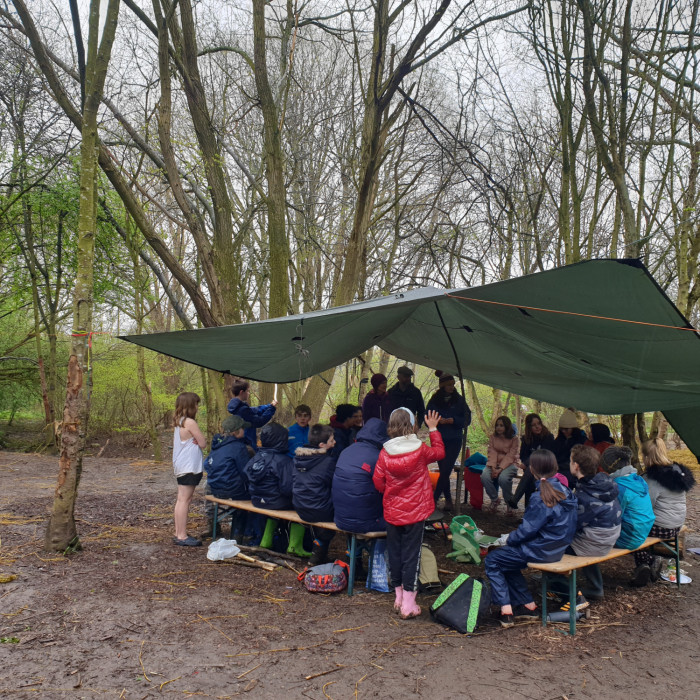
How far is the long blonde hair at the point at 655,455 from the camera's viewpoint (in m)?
4.68

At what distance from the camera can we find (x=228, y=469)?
5277 mm

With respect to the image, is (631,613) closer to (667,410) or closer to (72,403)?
(667,410)

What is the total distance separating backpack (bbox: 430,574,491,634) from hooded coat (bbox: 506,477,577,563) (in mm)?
379

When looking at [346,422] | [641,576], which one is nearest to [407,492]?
[641,576]

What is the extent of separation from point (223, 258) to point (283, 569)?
4064 mm

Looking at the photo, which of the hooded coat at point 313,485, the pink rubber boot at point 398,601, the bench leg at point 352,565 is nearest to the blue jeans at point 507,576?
the pink rubber boot at point 398,601

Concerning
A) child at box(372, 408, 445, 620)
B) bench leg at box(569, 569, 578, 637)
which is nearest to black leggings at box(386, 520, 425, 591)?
child at box(372, 408, 445, 620)

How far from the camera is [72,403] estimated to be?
4801 millimetres

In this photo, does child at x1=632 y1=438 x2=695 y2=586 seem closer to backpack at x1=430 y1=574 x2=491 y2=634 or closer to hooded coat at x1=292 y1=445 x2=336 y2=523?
backpack at x1=430 y1=574 x2=491 y2=634

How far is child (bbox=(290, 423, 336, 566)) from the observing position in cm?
457

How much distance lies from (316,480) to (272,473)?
0.54 m

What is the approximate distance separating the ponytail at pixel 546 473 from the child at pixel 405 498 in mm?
632

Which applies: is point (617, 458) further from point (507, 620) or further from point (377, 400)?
point (377, 400)

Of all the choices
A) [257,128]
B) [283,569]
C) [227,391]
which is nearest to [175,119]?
[257,128]
